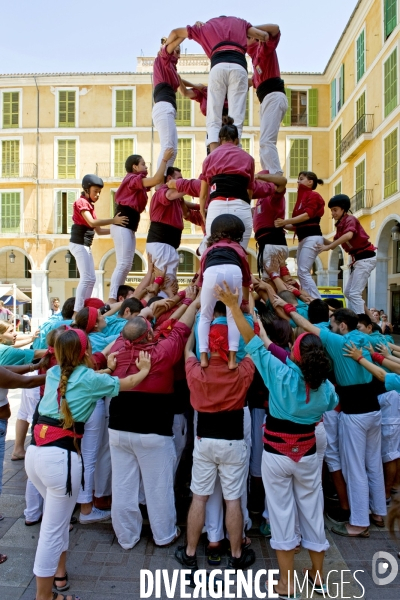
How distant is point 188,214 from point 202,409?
4.40 m

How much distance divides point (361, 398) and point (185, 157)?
27.2m

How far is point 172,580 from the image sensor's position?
381 centimetres

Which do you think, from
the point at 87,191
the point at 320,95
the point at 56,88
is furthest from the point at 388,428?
the point at 56,88

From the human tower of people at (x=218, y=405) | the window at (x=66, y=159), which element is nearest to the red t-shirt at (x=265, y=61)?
the human tower of people at (x=218, y=405)

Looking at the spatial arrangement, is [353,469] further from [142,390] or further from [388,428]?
[142,390]

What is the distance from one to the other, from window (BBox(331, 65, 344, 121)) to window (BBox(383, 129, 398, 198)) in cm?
775

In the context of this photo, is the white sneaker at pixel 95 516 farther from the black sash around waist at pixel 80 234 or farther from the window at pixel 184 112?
the window at pixel 184 112

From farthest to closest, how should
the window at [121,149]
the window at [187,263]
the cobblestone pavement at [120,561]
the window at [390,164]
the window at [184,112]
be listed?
the window at [187,263] → the window at [121,149] → the window at [184,112] → the window at [390,164] → the cobblestone pavement at [120,561]

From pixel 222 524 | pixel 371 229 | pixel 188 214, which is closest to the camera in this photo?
pixel 222 524

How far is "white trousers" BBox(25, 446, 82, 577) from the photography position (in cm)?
337

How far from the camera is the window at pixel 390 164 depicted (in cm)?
2005

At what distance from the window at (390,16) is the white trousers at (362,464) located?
2115 centimetres

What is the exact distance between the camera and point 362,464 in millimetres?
4691

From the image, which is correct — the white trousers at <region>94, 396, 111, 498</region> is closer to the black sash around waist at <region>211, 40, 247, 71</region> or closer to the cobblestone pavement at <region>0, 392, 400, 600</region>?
the cobblestone pavement at <region>0, 392, 400, 600</region>
